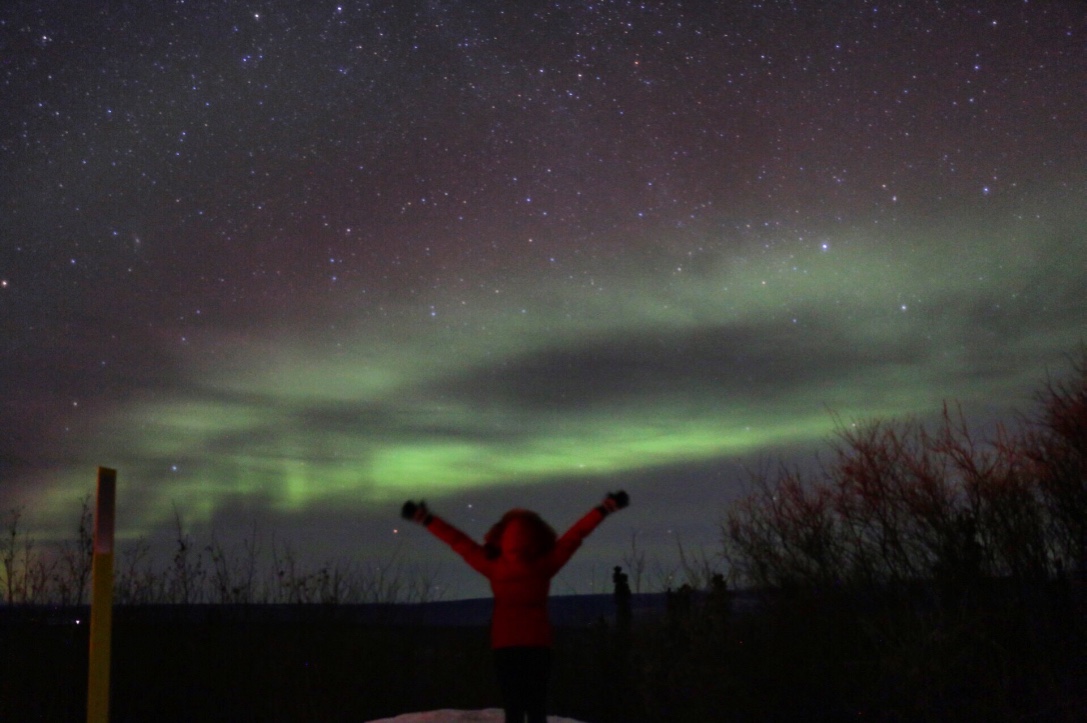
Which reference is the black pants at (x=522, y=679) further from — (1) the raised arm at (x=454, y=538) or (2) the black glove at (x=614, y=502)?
(2) the black glove at (x=614, y=502)

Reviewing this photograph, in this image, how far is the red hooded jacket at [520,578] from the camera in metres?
6.84

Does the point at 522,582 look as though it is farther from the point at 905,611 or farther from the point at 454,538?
the point at 905,611

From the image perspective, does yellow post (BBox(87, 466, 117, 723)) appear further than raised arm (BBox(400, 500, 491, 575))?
No

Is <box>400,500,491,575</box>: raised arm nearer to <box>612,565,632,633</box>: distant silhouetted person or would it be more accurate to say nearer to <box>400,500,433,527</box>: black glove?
<box>400,500,433,527</box>: black glove

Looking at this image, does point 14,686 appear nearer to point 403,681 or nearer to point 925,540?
point 403,681

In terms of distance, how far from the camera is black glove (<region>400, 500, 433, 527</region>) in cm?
696

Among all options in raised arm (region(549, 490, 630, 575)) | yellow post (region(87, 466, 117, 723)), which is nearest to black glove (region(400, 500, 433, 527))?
raised arm (region(549, 490, 630, 575))

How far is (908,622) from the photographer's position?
1206 cm

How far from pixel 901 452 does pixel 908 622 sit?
4.87 meters

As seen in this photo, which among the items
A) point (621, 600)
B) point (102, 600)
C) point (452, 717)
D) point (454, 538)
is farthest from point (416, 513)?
point (621, 600)

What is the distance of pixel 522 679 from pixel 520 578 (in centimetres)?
76

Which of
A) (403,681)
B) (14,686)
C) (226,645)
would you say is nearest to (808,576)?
(403,681)

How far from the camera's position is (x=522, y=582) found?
686 cm

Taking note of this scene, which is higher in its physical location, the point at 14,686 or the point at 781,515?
the point at 781,515
